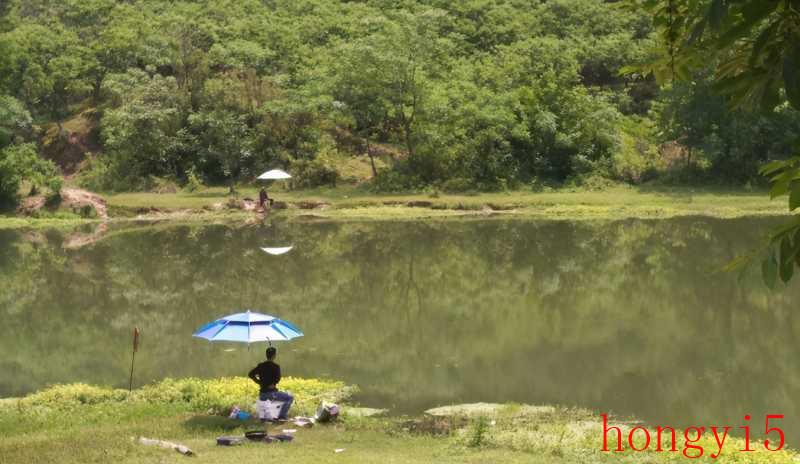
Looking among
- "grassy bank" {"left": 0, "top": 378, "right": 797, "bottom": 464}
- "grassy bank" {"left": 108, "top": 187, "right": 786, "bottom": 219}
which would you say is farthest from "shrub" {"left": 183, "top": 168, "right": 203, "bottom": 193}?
"grassy bank" {"left": 0, "top": 378, "right": 797, "bottom": 464}

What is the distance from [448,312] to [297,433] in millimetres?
10391

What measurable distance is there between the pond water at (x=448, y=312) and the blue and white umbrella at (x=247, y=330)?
2226 mm

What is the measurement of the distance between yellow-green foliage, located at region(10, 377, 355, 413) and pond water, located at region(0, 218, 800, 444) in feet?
3.16

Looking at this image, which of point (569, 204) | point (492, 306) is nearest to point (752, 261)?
point (492, 306)

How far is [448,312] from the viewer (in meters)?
22.0

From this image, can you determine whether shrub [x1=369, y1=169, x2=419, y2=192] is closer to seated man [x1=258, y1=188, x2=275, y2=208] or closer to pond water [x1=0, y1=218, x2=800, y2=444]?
seated man [x1=258, y1=188, x2=275, y2=208]

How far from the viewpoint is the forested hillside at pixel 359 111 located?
44031 mm

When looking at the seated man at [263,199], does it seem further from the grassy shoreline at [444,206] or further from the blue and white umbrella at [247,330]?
the blue and white umbrella at [247,330]

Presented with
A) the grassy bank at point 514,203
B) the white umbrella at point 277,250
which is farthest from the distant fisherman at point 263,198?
the white umbrella at point 277,250

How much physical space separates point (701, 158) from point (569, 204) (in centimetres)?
773

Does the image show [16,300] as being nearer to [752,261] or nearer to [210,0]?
[752,261]

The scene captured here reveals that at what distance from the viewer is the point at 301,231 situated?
36.2 meters

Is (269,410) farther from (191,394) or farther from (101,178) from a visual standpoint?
(101,178)

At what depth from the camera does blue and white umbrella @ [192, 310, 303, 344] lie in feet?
44.0
